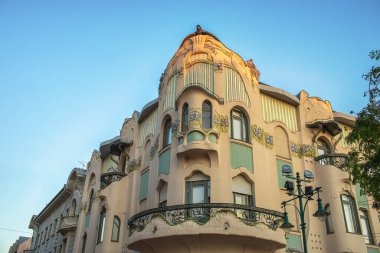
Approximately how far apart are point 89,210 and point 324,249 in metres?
15.8

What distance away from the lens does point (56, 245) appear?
3466 centimetres

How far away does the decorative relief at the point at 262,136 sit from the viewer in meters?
19.9

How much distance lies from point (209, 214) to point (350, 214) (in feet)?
29.4

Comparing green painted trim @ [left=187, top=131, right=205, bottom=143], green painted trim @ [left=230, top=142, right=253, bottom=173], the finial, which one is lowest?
green painted trim @ [left=230, top=142, right=253, bottom=173]

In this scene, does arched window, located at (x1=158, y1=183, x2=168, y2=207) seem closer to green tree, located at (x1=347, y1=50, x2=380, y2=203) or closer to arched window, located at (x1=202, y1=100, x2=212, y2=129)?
arched window, located at (x1=202, y1=100, x2=212, y2=129)

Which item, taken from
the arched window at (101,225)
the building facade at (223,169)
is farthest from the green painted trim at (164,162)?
the arched window at (101,225)

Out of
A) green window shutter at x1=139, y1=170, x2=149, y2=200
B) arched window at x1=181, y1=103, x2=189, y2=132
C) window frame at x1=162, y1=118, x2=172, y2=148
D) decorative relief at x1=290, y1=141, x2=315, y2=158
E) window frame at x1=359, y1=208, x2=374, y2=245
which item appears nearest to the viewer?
arched window at x1=181, y1=103, x2=189, y2=132

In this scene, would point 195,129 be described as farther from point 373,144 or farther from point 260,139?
point 373,144

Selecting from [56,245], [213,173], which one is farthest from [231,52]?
[56,245]

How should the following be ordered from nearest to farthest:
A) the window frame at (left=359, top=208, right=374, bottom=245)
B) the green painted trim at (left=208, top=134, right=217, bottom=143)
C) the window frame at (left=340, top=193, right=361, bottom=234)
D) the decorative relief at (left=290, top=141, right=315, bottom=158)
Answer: the green painted trim at (left=208, top=134, right=217, bottom=143) < the window frame at (left=340, top=193, right=361, bottom=234) < the window frame at (left=359, top=208, right=374, bottom=245) < the decorative relief at (left=290, top=141, right=315, bottom=158)

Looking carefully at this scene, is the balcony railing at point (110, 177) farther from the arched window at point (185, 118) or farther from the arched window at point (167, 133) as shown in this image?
the arched window at point (185, 118)

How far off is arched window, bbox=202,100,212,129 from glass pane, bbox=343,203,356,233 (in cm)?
834

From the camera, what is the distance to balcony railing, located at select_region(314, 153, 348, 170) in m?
21.4

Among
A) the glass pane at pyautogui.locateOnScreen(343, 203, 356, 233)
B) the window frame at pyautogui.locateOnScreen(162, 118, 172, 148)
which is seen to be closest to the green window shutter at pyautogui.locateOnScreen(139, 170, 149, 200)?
the window frame at pyautogui.locateOnScreen(162, 118, 172, 148)
